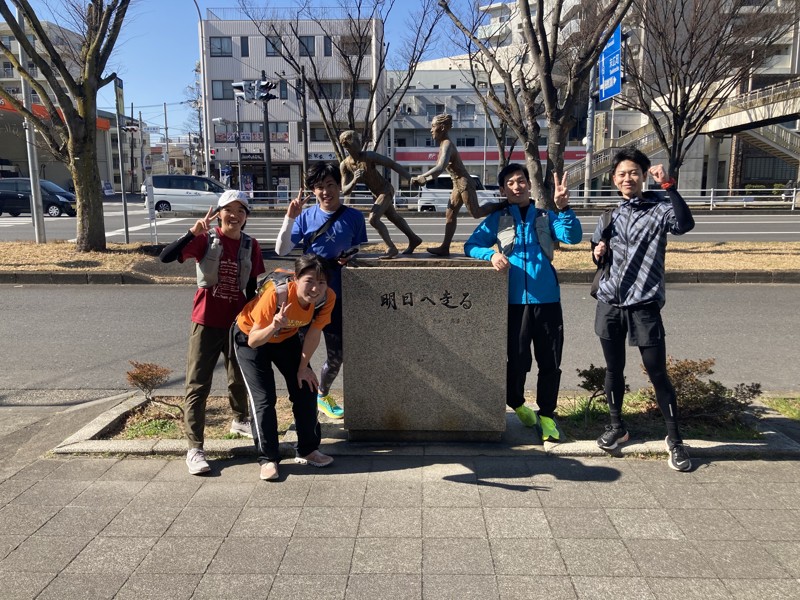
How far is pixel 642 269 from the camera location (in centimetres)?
362

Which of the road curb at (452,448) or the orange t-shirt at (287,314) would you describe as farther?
the road curb at (452,448)

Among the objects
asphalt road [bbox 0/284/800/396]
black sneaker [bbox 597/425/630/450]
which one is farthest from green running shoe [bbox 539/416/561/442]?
asphalt road [bbox 0/284/800/396]

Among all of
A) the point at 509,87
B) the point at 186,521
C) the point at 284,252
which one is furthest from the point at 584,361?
the point at 509,87

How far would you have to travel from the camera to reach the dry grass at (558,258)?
11211 mm

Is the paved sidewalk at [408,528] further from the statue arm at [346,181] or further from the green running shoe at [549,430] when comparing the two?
the statue arm at [346,181]

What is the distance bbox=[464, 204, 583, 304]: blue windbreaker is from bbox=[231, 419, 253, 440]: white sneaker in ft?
6.37

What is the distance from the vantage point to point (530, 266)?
3893 mm

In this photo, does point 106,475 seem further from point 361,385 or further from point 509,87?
point 509,87

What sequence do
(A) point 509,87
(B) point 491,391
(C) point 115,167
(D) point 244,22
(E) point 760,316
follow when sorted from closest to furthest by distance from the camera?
(B) point 491,391 → (E) point 760,316 → (A) point 509,87 → (D) point 244,22 → (C) point 115,167

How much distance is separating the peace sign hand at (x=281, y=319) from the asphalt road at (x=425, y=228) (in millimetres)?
12684

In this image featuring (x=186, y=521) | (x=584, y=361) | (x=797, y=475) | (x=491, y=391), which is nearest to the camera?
(x=186, y=521)

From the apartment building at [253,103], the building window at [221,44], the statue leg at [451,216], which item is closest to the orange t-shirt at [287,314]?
the statue leg at [451,216]

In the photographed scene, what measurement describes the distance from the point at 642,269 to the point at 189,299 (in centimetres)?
765

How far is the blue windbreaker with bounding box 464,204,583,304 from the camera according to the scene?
387cm
